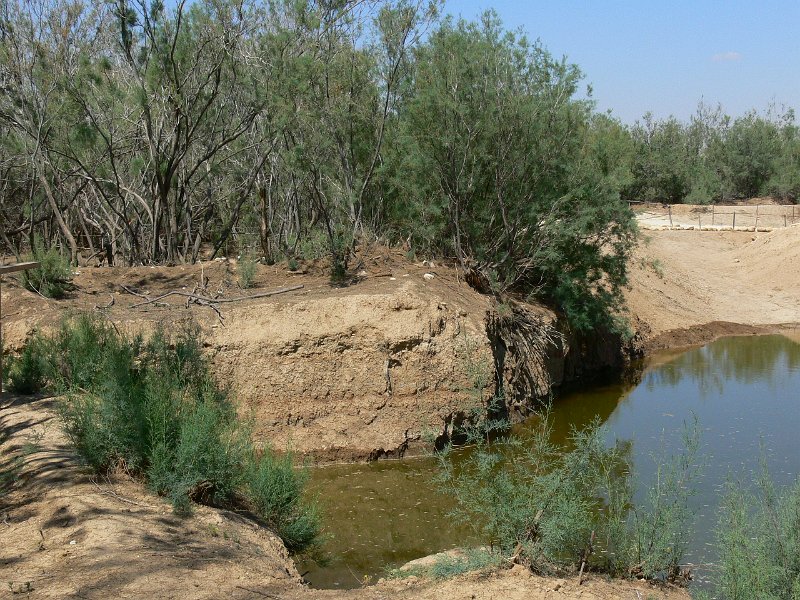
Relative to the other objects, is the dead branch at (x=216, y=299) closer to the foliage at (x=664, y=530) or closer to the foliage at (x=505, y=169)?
the foliage at (x=505, y=169)

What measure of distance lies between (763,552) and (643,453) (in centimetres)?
524

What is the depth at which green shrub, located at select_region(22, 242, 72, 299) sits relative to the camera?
40.9ft

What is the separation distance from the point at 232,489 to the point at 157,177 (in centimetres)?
869

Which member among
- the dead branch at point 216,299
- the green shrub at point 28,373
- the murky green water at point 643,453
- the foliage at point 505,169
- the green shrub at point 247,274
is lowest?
the murky green water at point 643,453

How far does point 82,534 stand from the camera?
20.7 ft

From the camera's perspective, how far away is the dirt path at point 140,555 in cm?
561

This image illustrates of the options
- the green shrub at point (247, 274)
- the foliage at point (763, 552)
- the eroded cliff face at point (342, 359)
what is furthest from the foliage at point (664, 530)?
the green shrub at point (247, 274)

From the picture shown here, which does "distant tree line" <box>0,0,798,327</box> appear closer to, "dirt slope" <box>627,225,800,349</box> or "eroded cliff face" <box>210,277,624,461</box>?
"eroded cliff face" <box>210,277,624,461</box>

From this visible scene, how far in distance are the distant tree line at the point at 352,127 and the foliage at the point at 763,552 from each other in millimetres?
8239

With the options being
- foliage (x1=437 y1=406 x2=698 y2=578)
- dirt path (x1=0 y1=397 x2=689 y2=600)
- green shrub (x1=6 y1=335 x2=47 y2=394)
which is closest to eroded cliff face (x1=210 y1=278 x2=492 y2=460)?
green shrub (x1=6 y1=335 x2=47 y2=394)

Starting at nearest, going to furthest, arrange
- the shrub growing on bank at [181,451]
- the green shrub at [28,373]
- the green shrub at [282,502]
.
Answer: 1. the shrub growing on bank at [181,451]
2. the green shrub at [282,502]
3. the green shrub at [28,373]

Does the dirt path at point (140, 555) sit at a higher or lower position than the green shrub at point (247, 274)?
lower

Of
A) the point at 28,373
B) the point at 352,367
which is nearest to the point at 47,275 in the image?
the point at 28,373

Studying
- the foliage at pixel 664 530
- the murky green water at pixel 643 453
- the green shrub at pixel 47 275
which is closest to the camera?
the foliage at pixel 664 530
